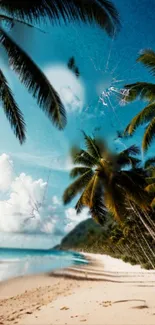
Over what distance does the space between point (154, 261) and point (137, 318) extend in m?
25.1

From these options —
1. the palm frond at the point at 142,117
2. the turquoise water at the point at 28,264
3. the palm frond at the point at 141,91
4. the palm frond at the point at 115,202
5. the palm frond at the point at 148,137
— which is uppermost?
the palm frond at the point at 141,91

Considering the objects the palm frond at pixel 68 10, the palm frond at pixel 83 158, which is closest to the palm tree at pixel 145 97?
the palm frond at pixel 68 10

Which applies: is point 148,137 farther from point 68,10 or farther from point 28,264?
point 28,264

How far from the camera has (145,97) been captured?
955 cm

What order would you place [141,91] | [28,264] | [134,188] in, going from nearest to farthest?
1. [141,91]
2. [134,188]
3. [28,264]

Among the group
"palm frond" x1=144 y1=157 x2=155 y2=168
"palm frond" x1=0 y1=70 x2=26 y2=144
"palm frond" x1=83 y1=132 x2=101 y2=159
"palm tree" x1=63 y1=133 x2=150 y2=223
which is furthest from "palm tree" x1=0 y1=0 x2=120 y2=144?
"palm frond" x1=144 y1=157 x2=155 y2=168

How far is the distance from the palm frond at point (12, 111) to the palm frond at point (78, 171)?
991 cm

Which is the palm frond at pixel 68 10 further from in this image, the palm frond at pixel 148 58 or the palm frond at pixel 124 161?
the palm frond at pixel 124 161

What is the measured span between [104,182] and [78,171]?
323 centimetres

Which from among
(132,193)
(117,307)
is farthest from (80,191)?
(117,307)

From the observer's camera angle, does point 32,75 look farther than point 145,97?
No

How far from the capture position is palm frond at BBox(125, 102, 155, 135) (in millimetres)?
9391

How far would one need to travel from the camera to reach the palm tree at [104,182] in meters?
12.3

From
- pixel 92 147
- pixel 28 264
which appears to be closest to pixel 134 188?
pixel 92 147
